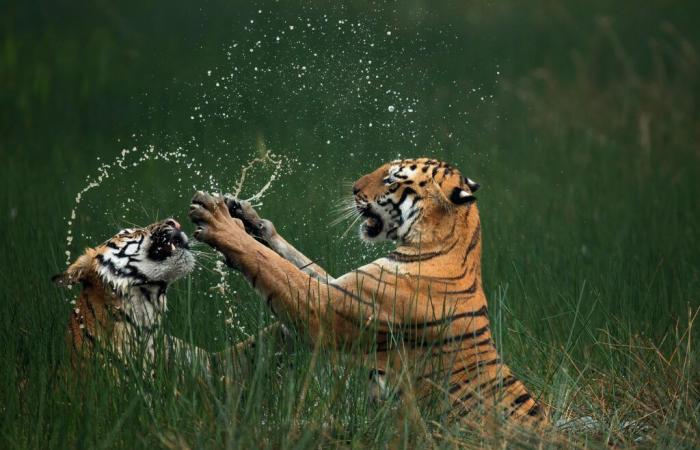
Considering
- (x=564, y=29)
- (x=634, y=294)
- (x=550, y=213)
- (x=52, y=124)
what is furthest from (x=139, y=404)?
(x=564, y=29)

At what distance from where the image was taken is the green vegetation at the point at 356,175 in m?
3.18

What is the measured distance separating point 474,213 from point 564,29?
7.69 metres

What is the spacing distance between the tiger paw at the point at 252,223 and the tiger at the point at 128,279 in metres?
0.29

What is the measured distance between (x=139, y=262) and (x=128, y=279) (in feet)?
0.21

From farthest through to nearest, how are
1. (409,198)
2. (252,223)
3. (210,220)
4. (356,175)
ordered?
(356,175) → (252,223) → (409,198) → (210,220)

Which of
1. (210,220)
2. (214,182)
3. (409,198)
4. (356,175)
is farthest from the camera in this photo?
(214,182)

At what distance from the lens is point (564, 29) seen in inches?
433

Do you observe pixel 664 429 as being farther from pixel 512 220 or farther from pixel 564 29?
pixel 564 29

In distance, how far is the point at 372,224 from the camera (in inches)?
151

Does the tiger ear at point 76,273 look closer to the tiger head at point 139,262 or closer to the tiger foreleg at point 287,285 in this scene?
the tiger head at point 139,262

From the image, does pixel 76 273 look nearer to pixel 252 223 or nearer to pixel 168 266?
pixel 168 266

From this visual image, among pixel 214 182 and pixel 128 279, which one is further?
pixel 214 182

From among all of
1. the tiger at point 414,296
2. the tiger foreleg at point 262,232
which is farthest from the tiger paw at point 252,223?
the tiger at point 414,296

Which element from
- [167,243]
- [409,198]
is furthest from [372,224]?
[167,243]
